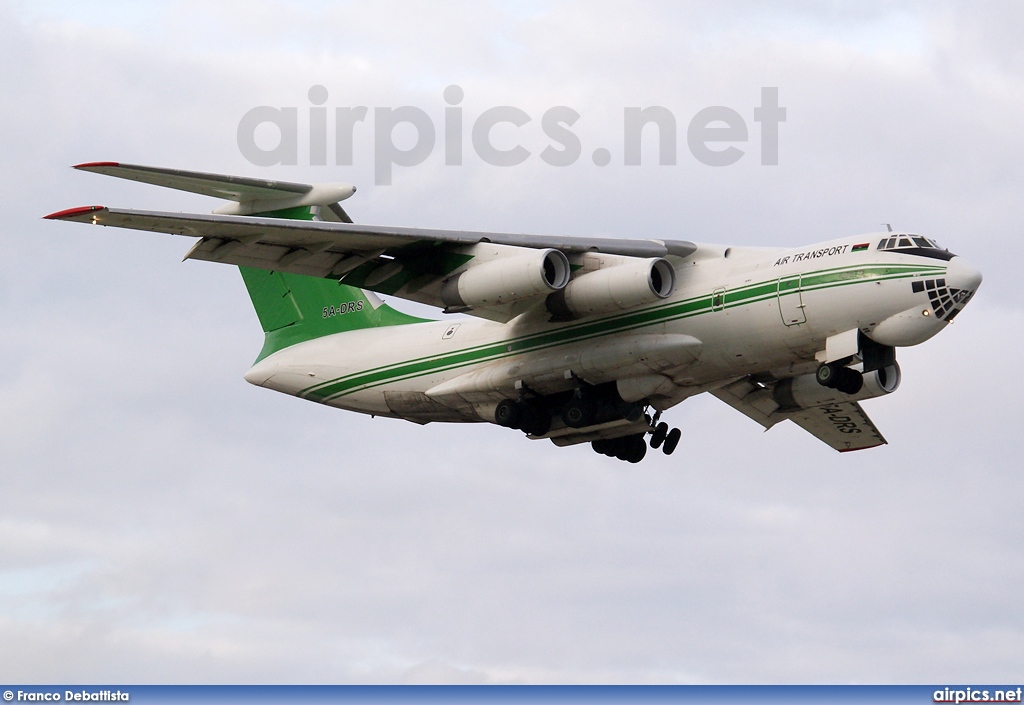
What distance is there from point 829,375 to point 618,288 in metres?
2.14

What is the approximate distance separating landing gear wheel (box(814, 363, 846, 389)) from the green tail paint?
16.1 ft

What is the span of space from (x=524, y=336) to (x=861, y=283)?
3.60 meters

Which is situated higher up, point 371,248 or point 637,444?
point 371,248

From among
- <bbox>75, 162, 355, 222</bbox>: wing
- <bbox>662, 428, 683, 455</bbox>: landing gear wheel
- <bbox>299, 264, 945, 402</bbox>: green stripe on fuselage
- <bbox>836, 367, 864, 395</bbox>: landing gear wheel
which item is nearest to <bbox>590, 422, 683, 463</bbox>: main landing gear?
<bbox>662, 428, 683, 455</bbox>: landing gear wheel

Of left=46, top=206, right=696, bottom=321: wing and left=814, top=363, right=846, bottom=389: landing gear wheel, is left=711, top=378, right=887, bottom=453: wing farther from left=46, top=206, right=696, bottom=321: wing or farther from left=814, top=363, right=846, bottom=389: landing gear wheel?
left=46, top=206, right=696, bottom=321: wing

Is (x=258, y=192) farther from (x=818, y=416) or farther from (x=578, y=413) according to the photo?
(x=818, y=416)

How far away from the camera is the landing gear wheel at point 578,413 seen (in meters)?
16.7

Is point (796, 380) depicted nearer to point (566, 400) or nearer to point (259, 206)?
point (566, 400)

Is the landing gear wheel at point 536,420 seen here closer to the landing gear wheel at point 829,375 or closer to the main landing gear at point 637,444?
the main landing gear at point 637,444

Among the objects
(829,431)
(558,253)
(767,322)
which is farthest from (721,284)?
(829,431)

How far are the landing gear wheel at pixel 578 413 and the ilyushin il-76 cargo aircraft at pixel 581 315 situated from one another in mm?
14

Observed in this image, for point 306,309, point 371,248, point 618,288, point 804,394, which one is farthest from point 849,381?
point 306,309

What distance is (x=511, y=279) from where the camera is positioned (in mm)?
15555

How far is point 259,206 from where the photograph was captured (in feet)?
59.6
